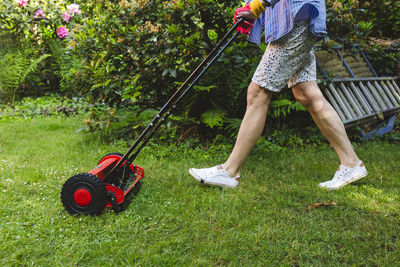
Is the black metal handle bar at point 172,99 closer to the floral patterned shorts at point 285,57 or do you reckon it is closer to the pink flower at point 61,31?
the floral patterned shorts at point 285,57

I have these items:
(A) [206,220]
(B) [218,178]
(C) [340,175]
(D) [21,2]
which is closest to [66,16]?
(D) [21,2]

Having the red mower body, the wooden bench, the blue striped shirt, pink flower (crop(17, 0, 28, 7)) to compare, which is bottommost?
the wooden bench

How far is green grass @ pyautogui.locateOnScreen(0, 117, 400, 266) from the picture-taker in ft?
5.65

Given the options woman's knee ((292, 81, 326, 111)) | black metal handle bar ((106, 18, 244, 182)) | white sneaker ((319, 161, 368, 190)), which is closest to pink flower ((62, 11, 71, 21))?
black metal handle bar ((106, 18, 244, 182))

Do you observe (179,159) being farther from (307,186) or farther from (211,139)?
(307,186)

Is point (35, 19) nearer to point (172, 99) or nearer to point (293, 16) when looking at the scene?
point (172, 99)

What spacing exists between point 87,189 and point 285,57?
1.63 meters

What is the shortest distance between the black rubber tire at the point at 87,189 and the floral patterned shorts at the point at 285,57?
4.43ft

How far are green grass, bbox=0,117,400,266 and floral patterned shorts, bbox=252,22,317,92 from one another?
853mm

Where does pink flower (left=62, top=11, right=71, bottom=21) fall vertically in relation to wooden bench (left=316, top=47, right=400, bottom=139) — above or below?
above

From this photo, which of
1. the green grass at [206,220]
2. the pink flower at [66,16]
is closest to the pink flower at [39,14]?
the pink flower at [66,16]

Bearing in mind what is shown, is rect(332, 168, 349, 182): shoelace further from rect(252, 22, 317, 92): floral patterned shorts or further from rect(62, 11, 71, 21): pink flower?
rect(62, 11, 71, 21): pink flower

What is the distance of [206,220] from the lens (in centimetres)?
209

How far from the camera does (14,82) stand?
552 centimetres
